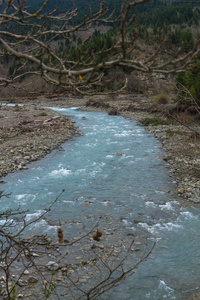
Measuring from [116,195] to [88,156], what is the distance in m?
5.32

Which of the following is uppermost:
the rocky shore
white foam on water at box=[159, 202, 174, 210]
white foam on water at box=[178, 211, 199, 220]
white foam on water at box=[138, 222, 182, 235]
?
white foam on water at box=[138, 222, 182, 235]

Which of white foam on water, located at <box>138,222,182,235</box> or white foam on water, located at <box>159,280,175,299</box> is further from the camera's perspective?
white foam on water, located at <box>138,222,182,235</box>

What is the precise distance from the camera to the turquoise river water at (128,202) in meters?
5.81

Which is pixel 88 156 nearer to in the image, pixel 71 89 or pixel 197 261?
pixel 197 261

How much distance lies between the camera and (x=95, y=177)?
469 inches

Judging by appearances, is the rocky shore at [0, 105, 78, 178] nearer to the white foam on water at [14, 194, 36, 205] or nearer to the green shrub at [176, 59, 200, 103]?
the white foam on water at [14, 194, 36, 205]

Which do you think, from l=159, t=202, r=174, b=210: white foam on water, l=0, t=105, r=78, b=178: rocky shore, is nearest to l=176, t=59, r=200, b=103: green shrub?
l=0, t=105, r=78, b=178: rocky shore

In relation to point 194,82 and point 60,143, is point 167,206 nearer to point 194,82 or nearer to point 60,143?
point 60,143

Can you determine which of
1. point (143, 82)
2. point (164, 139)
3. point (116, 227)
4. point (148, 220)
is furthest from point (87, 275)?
point (143, 82)

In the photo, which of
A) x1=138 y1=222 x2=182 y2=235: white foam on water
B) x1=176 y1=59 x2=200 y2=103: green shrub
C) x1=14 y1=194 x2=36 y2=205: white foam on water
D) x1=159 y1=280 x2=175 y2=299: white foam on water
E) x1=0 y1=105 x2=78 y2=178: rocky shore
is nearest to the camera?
x1=159 y1=280 x2=175 y2=299: white foam on water

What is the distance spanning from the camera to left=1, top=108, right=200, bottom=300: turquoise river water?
229 inches

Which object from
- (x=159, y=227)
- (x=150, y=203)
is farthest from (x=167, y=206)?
(x=159, y=227)

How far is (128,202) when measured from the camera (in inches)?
371

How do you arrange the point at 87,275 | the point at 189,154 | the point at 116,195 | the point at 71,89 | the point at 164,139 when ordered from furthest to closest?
the point at 164,139 → the point at 189,154 → the point at 116,195 → the point at 87,275 → the point at 71,89
